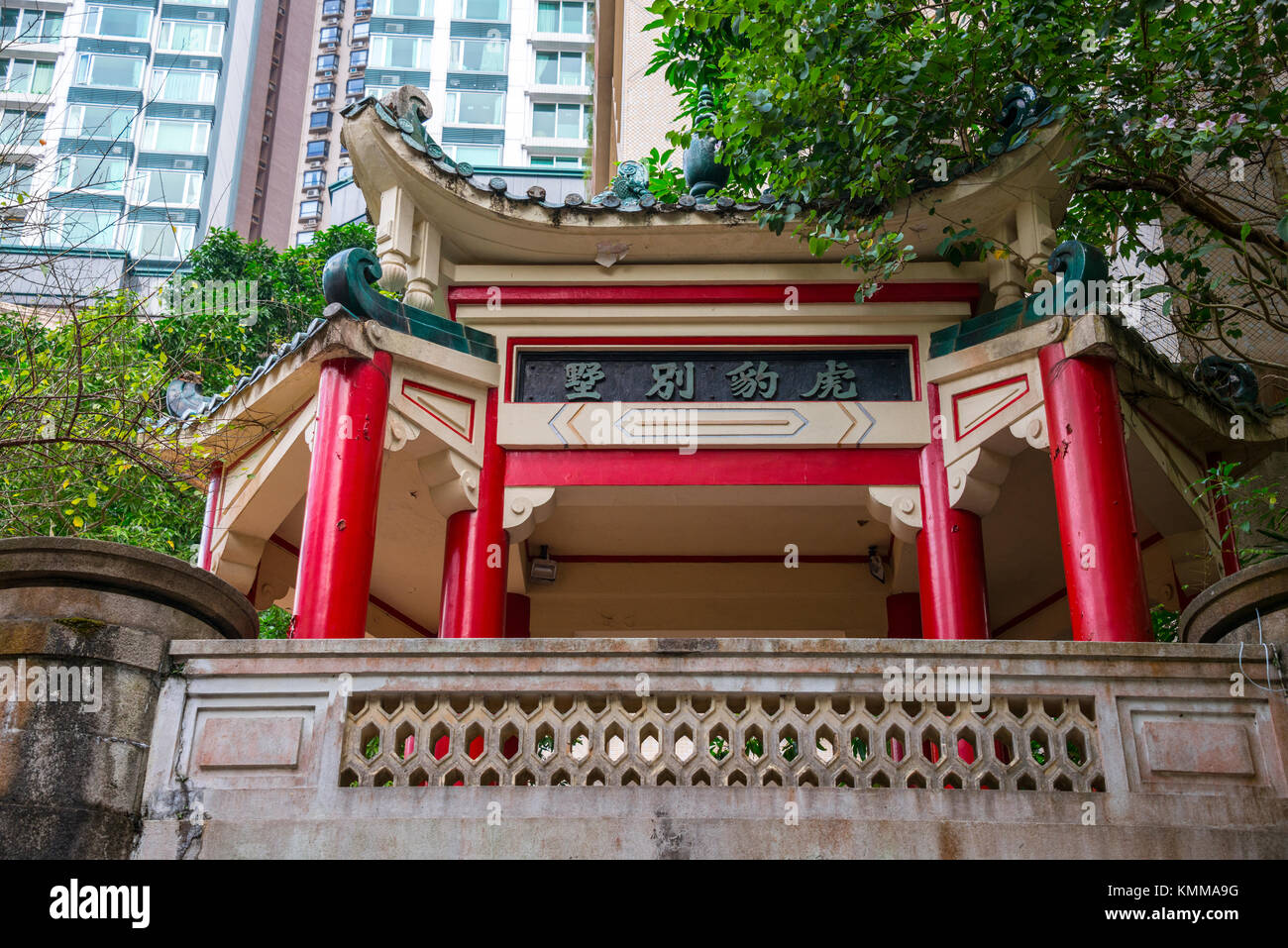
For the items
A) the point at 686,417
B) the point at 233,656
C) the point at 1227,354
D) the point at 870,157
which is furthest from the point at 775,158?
the point at 233,656

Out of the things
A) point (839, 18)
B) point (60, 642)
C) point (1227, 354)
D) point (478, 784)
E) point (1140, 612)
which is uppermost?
point (839, 18)

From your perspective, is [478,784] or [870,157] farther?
[870,157]

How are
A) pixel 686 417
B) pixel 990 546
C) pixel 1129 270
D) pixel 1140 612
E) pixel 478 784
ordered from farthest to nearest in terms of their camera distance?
pixel 1129 270 → pixel 990 546 → pixel 686 417 → pixel 1140 612 → pixel 478 784

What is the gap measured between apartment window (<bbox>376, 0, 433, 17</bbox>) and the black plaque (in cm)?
5799

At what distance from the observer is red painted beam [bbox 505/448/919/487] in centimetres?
1134

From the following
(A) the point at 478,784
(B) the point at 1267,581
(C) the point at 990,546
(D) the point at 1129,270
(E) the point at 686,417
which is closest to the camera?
(A) the point at 478,784

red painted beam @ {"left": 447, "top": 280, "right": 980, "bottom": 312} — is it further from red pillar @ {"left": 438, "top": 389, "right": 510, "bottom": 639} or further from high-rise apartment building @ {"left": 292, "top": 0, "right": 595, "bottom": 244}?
high-rise apartment building @ {"left": 292, "top": 0, "right": 595, "bottom": 244}

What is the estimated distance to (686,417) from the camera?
1148cm

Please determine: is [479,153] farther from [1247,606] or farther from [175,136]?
[1247,606]

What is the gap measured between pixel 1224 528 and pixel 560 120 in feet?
171

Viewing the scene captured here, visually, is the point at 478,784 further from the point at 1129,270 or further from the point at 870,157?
the point at 1129,270

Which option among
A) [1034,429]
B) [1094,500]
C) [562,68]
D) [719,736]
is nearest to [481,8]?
[562,68]

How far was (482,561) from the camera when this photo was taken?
11117 mm

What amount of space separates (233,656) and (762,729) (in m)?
2.67
